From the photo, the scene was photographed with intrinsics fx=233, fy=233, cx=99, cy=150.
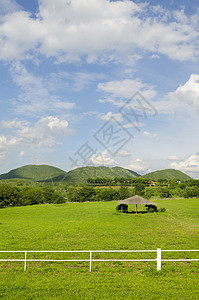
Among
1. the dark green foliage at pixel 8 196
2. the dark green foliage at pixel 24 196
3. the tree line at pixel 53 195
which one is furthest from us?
the tree line at pixel 53 195

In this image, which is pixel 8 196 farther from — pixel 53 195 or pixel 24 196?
pixel 53 195

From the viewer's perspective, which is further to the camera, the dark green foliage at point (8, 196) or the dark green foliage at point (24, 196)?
the dark green foliage at point (24, 196)

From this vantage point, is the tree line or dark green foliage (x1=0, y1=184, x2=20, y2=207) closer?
dark green foliage (x1=0, y1=184, x2=20, y2=207)

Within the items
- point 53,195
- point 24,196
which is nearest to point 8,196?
point 24,196

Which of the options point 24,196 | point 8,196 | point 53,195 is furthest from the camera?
point 53,195

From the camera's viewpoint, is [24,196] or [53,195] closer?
[24,196]

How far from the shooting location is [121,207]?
3831 cm

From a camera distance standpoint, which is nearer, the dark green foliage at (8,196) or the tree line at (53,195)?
the dark green foliage at (8,196)

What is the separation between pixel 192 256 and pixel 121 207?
27499 mm

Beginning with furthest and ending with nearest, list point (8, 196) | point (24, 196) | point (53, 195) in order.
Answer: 1. point (53, 195)
2. point (24, 196)
3. point (8, 196)

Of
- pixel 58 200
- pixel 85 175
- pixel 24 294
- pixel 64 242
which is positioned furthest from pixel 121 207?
pixel 85 175

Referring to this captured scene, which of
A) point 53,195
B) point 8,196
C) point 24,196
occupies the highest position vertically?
point 8,196

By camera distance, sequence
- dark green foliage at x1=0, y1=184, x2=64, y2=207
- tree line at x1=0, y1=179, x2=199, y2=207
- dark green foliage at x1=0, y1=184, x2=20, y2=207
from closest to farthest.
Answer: dark green foliage at x1=0, y1=184, x2=20, y2=207 → dark green foliage at x1=0, y1=184, x2=64, y2=207 → tree line at x1=0, y1=179, x2=199, y2=207

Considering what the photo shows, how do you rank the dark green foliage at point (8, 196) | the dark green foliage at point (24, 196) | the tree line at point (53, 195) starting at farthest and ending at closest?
the tree line at point (53, 195) → the dark green foliage at point (24, 196) → the dark green foliage at point (8, 196)
